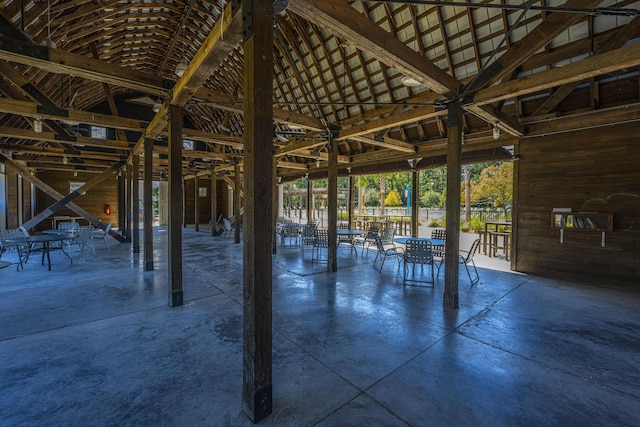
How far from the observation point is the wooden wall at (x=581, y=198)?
5.04 m

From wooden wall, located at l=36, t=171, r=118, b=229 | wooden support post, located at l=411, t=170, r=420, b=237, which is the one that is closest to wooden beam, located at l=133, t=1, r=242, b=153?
wooden support post, located at l=411, t=170, r=420, b=237

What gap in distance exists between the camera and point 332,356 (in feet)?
8.78

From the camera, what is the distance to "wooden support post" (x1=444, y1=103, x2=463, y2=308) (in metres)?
3.98

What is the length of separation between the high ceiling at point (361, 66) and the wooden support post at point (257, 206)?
0.31 metres

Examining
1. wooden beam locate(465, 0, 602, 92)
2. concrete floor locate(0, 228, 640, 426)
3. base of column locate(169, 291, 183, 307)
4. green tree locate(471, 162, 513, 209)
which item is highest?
wooden beam locate(465, 0, 602, 92)

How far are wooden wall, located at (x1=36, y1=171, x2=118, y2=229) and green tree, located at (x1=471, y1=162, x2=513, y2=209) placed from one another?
21.0 meters

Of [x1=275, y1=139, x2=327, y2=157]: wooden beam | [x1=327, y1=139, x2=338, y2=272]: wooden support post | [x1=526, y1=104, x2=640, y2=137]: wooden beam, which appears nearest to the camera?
[x1=526, y1=104, x2=640, y2=137]: wooden beam

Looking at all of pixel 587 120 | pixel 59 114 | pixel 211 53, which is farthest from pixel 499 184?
pixel 59 114

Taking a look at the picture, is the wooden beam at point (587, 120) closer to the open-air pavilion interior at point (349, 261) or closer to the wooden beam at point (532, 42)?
the open-air pavilion interior at point (349, 261)

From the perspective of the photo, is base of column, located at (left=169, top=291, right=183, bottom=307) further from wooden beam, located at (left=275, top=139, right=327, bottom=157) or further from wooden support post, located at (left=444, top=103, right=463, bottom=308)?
wooden beam, located at (left=275, top=139, right=327, bottom=157)

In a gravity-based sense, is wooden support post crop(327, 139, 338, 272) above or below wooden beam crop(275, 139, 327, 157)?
below

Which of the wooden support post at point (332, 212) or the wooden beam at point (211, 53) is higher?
the wooden beam at point (211, 53)

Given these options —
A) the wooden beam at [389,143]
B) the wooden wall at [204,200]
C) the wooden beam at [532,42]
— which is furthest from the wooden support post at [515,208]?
the wooden wall at [204,200]

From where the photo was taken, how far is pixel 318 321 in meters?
3.49
